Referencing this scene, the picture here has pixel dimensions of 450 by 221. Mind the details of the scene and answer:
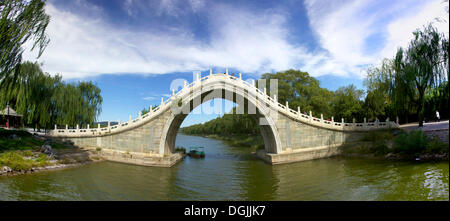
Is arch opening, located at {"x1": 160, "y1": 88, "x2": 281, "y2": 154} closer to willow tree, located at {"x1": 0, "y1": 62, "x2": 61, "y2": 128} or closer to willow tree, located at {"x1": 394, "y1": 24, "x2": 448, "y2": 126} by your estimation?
willow tree, located at {"x1": 394, "y1": 24, "x2": 448, "y2": 126}

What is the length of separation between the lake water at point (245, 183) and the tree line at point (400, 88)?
4.16m

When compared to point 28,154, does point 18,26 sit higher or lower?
higher

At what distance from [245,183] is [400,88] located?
13.1 metres

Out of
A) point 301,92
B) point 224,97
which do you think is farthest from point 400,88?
point 224,97

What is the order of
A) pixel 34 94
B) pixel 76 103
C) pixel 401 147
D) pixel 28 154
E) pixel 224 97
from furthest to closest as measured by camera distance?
pixel 76 103 < pixel 34 94 < pixel 224 97 < pixel 401 147 < pixel 28 154

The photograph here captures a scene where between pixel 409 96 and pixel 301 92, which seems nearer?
pixel 409 96

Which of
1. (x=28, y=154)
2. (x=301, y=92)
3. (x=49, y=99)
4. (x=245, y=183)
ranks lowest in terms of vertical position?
(x=245, y=183)

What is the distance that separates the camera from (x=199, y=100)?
1642 cm

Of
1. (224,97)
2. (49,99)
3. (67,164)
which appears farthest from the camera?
(49,99)

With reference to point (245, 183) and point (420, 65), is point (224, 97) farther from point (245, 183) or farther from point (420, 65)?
point (420, 65)

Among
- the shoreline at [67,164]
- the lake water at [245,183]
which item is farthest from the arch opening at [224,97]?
the shoreline at [67,164]

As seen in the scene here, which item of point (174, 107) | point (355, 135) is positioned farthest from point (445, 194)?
point (174, 107)

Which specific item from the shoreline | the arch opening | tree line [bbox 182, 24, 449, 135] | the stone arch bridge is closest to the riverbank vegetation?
tree line [bbox 182, 24, 449, 135]

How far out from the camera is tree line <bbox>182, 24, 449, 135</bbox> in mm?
12031
